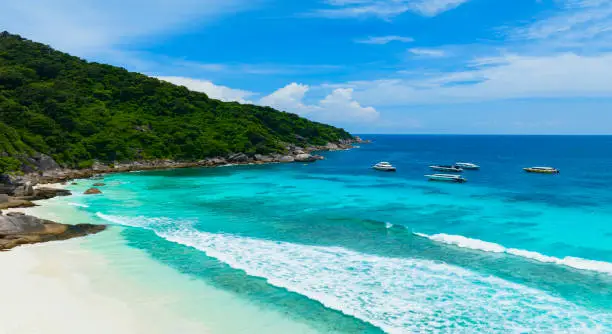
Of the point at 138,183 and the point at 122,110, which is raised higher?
the point at 122,110

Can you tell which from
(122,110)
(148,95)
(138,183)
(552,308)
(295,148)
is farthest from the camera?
(295,148)

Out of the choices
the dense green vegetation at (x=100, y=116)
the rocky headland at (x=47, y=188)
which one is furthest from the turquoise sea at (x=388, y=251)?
the dense green vegetation at (x=100, y=116)

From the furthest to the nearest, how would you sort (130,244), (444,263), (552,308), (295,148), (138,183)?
(295,148) < (138,183) < (130,244) < (444,263) < (552,308)

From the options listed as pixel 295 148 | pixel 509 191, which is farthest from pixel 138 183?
pixel 295 148

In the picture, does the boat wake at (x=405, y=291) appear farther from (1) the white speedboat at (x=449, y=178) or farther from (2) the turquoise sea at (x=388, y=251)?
(1) the white speedboat at (x=449, y=178)

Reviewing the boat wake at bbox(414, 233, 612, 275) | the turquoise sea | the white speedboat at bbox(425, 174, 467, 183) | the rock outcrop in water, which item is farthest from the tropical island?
the white speedboat at bbox(425, 174, 467, 183)

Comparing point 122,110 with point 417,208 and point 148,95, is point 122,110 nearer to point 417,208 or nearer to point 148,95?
point 148,95

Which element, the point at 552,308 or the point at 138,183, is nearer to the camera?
the point at 552,308
